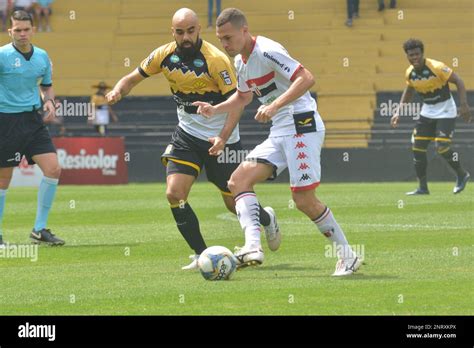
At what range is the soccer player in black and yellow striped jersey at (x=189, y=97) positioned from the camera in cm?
1102

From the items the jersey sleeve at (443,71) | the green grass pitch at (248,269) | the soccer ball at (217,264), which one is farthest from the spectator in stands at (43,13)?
the soccer ball at (217,264)

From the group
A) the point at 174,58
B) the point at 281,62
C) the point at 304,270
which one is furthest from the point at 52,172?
the point at 281,62

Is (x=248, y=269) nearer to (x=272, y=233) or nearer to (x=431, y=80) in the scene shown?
(x=272, y=233)

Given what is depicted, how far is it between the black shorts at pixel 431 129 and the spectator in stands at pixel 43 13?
66.1 feet

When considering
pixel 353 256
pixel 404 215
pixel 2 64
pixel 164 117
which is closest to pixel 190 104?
pixel 353 256

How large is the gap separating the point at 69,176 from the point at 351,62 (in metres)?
10.9

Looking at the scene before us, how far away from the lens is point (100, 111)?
3328cm

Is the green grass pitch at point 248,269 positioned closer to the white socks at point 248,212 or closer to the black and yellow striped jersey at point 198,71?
the white socks at point 248,212

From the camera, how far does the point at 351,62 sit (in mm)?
35844

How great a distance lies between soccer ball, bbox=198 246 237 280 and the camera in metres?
9.89

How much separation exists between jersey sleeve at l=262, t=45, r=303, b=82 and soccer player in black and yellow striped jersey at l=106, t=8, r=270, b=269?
1.05 m

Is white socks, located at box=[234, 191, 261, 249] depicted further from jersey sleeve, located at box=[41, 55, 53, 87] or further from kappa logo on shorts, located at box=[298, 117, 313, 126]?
jersey sleeve, located at box=[41, 55, 53, 87]

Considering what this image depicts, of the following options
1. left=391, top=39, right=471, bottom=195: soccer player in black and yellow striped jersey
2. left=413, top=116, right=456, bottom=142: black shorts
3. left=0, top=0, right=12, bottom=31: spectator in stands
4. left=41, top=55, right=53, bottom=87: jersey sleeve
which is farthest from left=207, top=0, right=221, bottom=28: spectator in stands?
left=41, top=55, right=53, bottom=87: jersey sleeve
